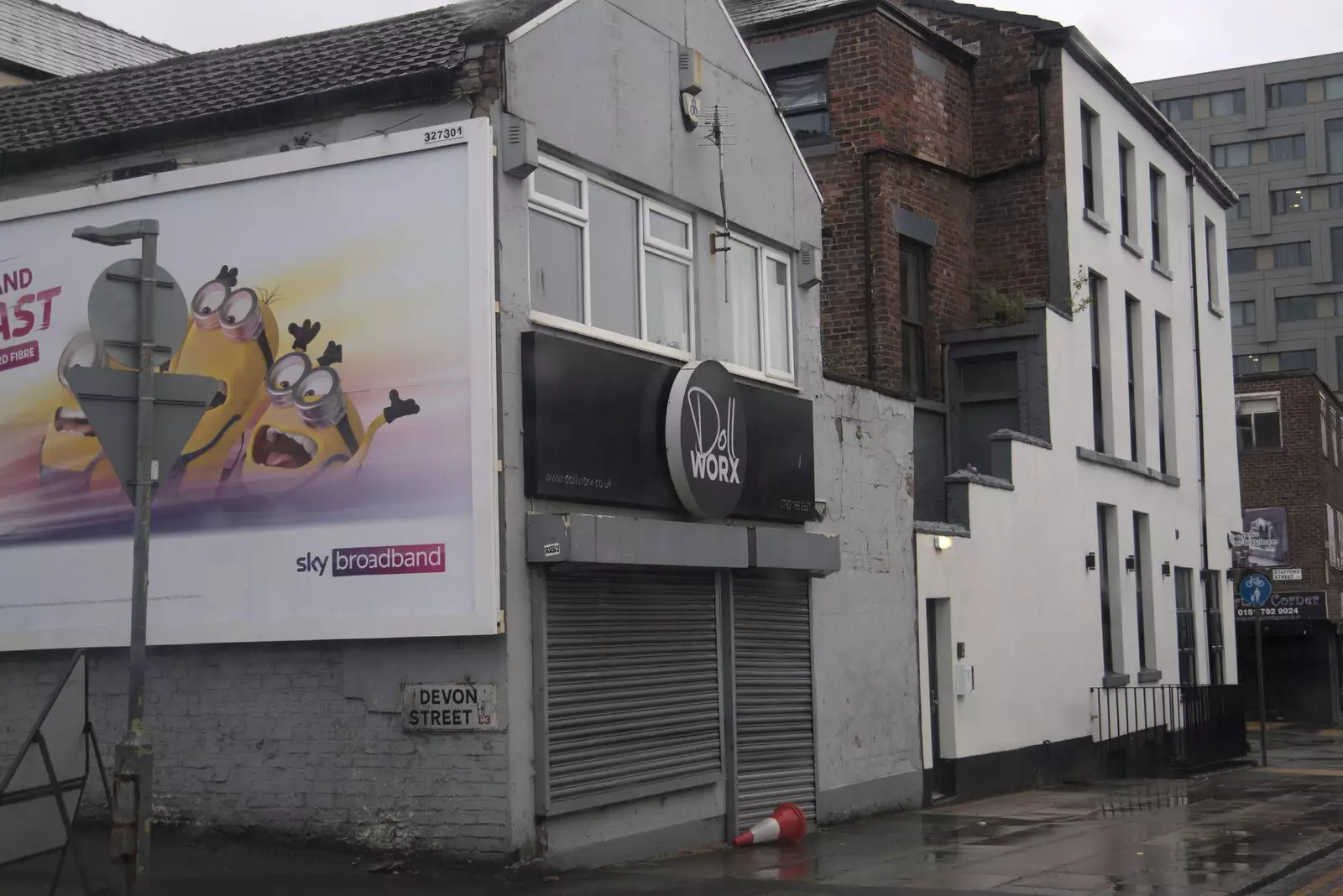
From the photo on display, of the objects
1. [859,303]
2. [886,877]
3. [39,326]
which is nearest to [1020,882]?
[886,877]

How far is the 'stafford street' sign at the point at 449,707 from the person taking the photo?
37.1ft

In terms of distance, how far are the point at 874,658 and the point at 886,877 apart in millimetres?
5038

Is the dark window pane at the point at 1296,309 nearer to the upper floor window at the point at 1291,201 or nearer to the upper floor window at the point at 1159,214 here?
the upper floor window at the point at 1291,201

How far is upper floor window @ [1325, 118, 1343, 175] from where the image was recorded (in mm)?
78000

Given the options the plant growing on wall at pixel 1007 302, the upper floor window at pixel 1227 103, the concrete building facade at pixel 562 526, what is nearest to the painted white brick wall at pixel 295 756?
the concrete building facade at pixel 562 526

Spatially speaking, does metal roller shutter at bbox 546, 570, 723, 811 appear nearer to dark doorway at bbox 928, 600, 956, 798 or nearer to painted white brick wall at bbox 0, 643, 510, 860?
painted white brick wall at bbox 0, 643, 510, 860

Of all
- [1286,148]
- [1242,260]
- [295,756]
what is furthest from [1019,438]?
[1286,148]

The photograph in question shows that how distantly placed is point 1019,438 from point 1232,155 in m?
65.4

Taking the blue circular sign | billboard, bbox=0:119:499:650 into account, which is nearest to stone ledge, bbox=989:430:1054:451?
the blue circular sign

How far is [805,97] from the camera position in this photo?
22141 mm

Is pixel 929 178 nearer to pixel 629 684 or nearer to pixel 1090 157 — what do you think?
pixel 1090 157

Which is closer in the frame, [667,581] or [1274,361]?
[667,581]

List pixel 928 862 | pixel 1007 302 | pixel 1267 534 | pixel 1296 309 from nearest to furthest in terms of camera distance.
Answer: pixel 928 862, pixel 1007 302, pixel 1267 534, pixel 1296 309

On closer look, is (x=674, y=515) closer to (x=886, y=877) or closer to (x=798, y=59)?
(x=886, y=877)
